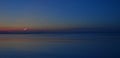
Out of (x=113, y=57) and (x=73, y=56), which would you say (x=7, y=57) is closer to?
(x=73, y=56)

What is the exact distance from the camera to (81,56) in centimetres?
876

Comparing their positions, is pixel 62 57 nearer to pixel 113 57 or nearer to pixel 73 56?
pixel 73 56

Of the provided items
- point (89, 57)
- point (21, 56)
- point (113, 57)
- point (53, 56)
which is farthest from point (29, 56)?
point (113, 57)

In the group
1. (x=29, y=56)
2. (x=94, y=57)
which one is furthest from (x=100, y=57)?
(x=29, y=56)

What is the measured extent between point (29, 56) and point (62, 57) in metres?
1.30

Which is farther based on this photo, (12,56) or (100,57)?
(12,56)

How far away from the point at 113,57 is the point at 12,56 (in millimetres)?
3874

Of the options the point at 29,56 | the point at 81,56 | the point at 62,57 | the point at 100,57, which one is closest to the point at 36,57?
the point at 29,56

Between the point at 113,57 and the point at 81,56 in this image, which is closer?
the point at 113,57

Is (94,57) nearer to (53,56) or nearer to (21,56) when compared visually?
(53,56)

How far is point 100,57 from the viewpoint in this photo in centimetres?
837

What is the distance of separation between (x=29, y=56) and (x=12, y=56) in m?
0.70

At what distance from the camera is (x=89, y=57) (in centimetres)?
850

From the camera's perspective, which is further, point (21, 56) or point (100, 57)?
point (21, 56)
